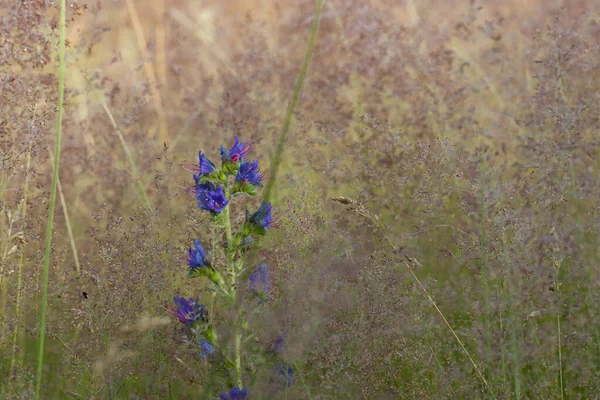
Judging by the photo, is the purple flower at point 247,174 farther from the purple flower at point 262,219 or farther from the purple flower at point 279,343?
the purple flower at point 279,343

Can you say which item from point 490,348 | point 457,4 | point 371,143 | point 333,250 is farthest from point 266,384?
point 457,4

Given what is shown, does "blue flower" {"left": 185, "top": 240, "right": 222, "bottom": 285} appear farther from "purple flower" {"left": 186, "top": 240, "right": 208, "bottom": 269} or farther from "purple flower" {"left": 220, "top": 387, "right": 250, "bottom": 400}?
"purple flower" {"left": 220, "top": 387, "right": 250, "bottom": 400}

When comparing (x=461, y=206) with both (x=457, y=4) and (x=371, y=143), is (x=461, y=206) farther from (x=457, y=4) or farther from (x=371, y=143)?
(x=457, y=4)

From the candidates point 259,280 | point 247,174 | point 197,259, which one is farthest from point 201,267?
point 247,174

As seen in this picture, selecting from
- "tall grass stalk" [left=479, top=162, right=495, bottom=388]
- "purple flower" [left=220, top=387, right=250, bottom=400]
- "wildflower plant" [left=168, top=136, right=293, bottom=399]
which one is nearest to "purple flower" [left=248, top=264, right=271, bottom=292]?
"wildflower plant" [left=168, top=136, right=293, bottom=399]

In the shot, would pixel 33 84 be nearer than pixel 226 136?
Yes

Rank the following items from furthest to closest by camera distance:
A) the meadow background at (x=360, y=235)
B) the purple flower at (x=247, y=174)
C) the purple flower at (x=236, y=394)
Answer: the meadow background at (x=360, y=235) < the purple flower at (x=247, y=174) < the purple flower at (x=236, y=394)

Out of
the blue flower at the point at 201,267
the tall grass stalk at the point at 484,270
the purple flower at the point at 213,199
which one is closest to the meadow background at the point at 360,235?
the tall grass stalk at the point at 484,270

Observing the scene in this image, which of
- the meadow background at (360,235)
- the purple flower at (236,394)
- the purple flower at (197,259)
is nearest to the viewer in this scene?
the purple flower at (236,394)
